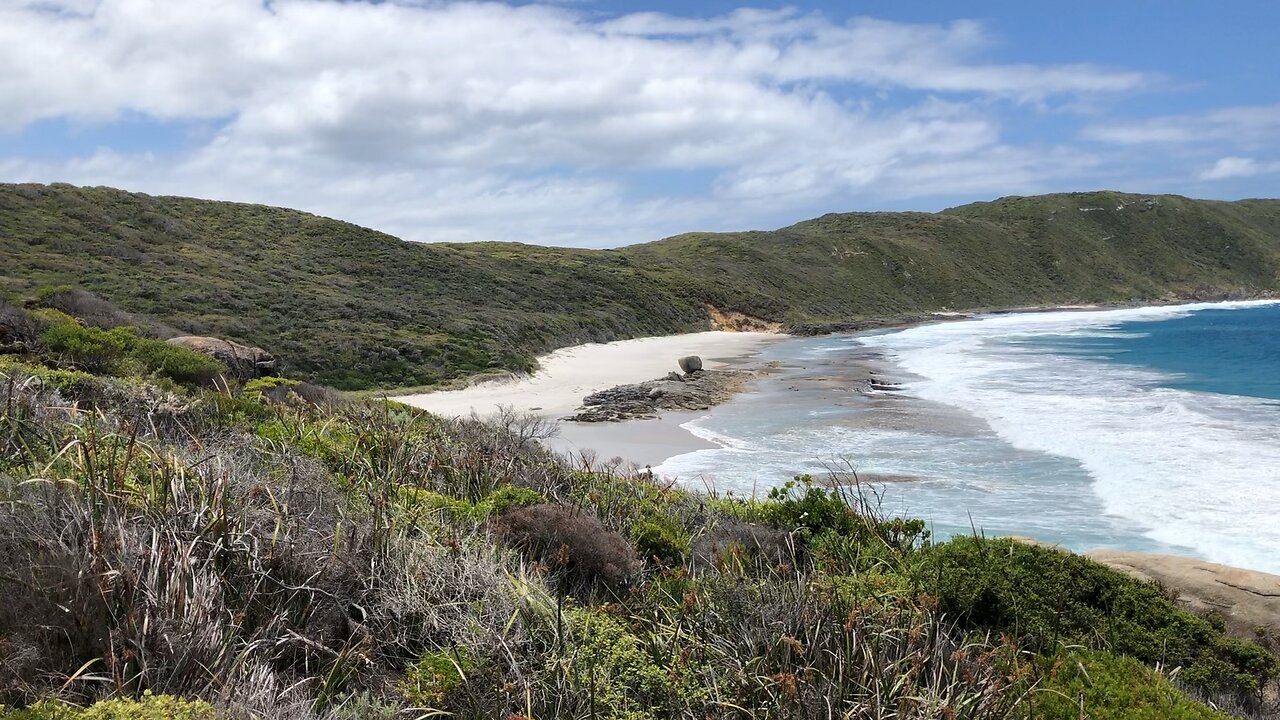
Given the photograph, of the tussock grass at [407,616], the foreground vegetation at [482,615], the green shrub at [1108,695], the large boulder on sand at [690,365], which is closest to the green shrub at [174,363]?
the foreground vegetation at [482,615]

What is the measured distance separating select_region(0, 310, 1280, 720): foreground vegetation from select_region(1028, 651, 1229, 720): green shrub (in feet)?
0.04

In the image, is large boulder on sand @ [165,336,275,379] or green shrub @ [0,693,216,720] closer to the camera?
green shrub @ [0,693,216,720]

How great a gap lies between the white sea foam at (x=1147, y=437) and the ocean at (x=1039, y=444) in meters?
0.04

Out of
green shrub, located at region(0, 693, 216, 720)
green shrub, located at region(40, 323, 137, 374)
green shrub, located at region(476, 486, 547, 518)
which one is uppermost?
green shrub, located at region(40, 323, 137, 374)

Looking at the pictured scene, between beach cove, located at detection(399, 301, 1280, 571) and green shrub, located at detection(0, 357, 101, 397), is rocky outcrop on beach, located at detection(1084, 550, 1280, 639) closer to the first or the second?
beach cove, located at detection(399, 301, 1280, 571)

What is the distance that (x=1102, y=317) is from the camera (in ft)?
247

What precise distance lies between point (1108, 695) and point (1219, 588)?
318 cm

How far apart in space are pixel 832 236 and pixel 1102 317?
130 ft

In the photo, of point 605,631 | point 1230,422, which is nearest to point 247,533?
point 605,631

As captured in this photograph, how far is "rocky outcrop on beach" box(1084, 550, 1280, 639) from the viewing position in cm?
561

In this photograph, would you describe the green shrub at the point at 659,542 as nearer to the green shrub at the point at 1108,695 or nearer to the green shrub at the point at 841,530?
the green shrub at the point at 841,530

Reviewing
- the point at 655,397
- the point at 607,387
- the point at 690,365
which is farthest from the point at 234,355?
the point at 690,365

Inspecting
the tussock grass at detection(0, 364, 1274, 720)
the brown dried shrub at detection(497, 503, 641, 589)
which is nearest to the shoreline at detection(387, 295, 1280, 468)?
the brown dried shrub at detection(497, 503, 641, 589)

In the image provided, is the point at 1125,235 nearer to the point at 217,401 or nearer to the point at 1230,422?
the point at 1230,422
